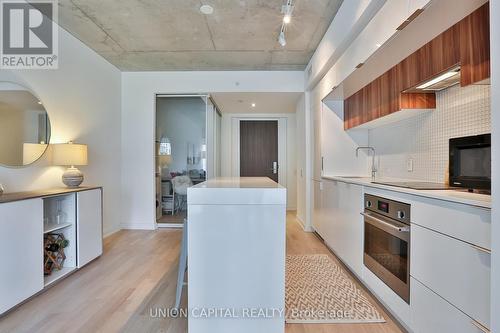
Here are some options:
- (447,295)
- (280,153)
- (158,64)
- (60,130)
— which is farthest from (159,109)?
(447,295)

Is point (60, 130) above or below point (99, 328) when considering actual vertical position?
above

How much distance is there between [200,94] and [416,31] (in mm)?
3426

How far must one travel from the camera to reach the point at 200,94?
14.8ft

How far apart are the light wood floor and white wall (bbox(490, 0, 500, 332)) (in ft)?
3.03

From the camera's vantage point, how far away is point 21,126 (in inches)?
98.6

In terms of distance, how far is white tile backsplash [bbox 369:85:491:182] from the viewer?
71.5 inches

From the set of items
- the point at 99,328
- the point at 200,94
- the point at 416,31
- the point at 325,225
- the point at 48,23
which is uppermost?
the point at 48,23

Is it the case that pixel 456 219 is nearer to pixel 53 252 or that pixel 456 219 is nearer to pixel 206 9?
pixel 206 9

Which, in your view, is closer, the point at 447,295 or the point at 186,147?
the point at 447,295

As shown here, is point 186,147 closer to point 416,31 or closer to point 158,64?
point 158,64

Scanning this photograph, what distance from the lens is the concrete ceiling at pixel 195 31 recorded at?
104 inches

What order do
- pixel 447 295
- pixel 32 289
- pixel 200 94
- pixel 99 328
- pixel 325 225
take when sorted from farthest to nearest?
1. pixel 200 94
2. pixel 325 225
3. pixel 32 289
4. pixel 99 328
5. pixel 447 295

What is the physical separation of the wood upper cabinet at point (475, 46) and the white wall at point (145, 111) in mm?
3034

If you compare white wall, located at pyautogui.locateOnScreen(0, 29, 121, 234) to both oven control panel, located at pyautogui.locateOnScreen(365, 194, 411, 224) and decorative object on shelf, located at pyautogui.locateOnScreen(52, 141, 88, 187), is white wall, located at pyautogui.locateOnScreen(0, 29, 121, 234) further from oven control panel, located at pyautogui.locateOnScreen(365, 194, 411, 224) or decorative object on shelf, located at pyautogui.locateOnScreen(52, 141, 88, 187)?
oven control panel, located at pyautogui.locateOnScreen(365, 194, 411, 224)
